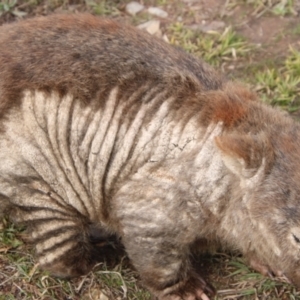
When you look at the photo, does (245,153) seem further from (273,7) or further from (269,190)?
(273,7)

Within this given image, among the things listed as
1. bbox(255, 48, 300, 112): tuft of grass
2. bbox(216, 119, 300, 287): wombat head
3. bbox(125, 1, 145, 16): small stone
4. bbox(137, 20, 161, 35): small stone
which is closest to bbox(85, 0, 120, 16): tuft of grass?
bbox(125, 1, 145, 16): small stone

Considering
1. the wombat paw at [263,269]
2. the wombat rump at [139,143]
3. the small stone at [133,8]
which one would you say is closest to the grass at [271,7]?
the small stone at [133,8]

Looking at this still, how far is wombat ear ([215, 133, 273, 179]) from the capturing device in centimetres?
456

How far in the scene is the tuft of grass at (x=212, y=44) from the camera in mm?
7090

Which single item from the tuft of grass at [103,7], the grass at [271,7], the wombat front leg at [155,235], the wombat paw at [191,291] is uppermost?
the grass at [271,7]

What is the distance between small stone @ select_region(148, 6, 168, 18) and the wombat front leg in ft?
10.0

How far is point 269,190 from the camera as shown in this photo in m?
4.64

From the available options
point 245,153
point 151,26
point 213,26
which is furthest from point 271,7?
point 245,153

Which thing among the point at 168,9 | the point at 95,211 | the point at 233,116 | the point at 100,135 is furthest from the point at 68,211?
the point at 168,9

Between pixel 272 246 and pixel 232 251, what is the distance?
883 millimetres

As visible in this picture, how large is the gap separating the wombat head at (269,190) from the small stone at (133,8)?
3182 millimetres

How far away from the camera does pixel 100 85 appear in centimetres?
497

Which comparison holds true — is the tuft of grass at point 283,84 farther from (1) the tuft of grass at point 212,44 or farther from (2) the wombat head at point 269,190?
(2) the wombat head at point 269,190

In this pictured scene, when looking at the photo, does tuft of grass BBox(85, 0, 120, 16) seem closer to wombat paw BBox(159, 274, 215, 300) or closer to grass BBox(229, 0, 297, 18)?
grass BBox(229, 0, 297, 18)
